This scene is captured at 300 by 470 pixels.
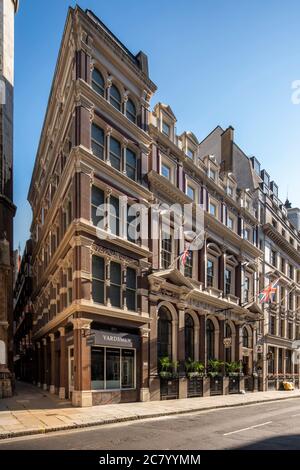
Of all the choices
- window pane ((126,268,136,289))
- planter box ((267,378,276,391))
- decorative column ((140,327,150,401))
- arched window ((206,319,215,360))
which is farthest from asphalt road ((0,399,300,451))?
planter box ((267,378,276,391))

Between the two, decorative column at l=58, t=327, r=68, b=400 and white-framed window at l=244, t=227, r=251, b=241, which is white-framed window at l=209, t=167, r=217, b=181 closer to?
white-framed window at l=244, t=227, r=251, b=241

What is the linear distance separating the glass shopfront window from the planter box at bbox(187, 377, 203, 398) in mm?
5777

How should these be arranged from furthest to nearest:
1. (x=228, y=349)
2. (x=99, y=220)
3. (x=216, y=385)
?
(x=228, y=349) < (x=216, y=385) < (x=99, y=220)

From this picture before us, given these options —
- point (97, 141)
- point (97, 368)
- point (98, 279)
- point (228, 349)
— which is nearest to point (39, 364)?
point (228, 349)

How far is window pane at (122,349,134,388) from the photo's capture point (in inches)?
854

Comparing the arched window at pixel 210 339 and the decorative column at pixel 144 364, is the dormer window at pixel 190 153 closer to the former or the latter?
the arched window at pixel 210 339

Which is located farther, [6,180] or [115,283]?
[6,180]

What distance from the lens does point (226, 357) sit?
32969mm

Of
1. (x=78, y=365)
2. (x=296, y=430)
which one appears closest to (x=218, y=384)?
(x=78, y=365)

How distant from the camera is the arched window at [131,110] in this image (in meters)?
25.2

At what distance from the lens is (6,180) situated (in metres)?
30.1

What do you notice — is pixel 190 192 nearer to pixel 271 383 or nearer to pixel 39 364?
pixel 39 364

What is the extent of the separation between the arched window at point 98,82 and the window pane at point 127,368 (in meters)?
14.8

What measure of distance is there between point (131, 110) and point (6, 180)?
37.0ft
